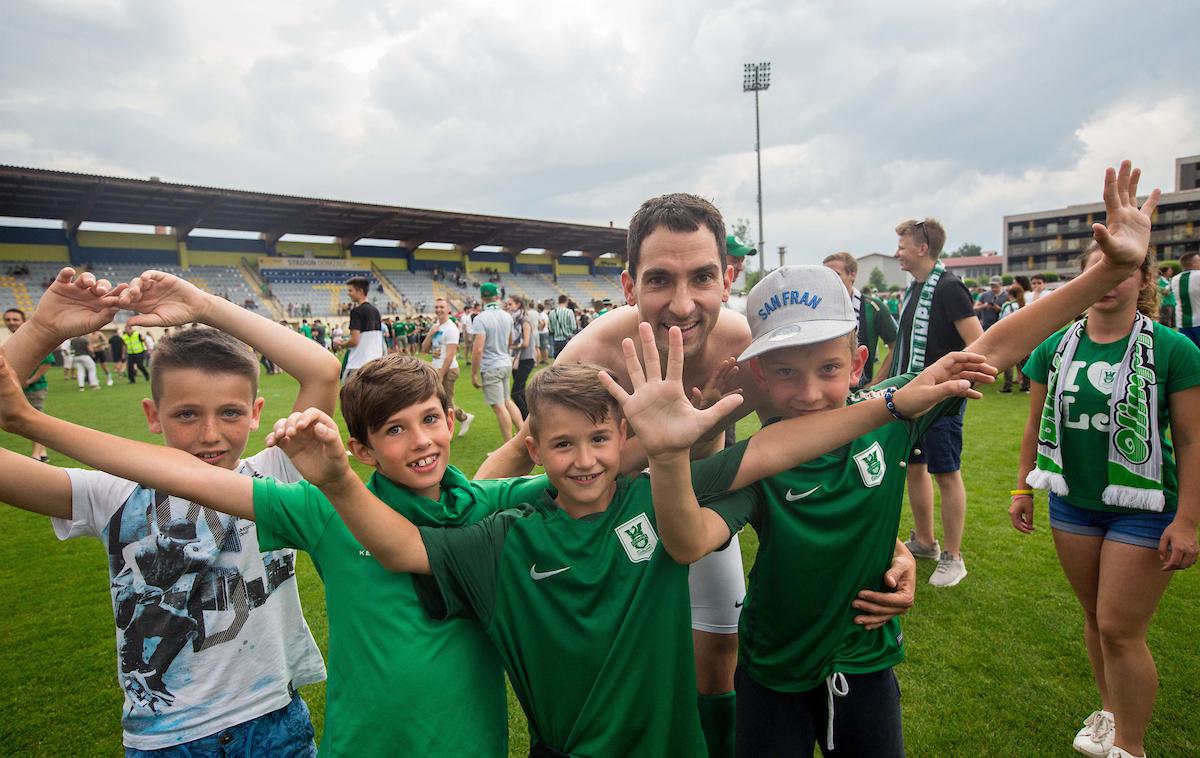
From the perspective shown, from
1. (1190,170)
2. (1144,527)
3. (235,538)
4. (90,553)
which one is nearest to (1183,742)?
(1144,527)

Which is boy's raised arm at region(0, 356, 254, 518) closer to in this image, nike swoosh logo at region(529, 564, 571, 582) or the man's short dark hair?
nike swoosh logo at region(529, 564, 571, 582)

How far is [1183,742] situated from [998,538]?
2571 millimetres

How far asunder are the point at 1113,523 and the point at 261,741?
3.28 m

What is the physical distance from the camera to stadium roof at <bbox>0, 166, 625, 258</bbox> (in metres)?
30.0

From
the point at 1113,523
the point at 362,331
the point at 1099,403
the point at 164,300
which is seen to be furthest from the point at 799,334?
the point at 362,331

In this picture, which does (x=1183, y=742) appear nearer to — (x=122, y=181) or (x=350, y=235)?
(x=122, y=181)

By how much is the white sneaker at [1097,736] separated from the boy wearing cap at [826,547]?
5.12 feet

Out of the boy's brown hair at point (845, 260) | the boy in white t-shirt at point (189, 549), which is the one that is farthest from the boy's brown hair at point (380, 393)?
the boy's brown hair at point (845, 260)

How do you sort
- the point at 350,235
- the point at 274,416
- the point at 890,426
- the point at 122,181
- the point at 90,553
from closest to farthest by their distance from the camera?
the point at 890,426 < the point at 90,553 < the point at 274,416 < the point at 122,181 < the point at 350,235

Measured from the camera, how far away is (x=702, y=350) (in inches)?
105

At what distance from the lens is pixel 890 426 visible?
81.4 inches

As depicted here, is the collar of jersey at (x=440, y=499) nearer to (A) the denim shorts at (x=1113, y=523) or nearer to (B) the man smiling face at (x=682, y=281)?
(B) the man smiling face at (x=682, y=281)

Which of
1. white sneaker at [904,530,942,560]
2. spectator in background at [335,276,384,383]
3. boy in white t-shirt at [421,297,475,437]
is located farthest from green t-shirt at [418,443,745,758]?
spectator in background at [335,276,384,383]

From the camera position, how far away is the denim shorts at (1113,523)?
2449 mm
